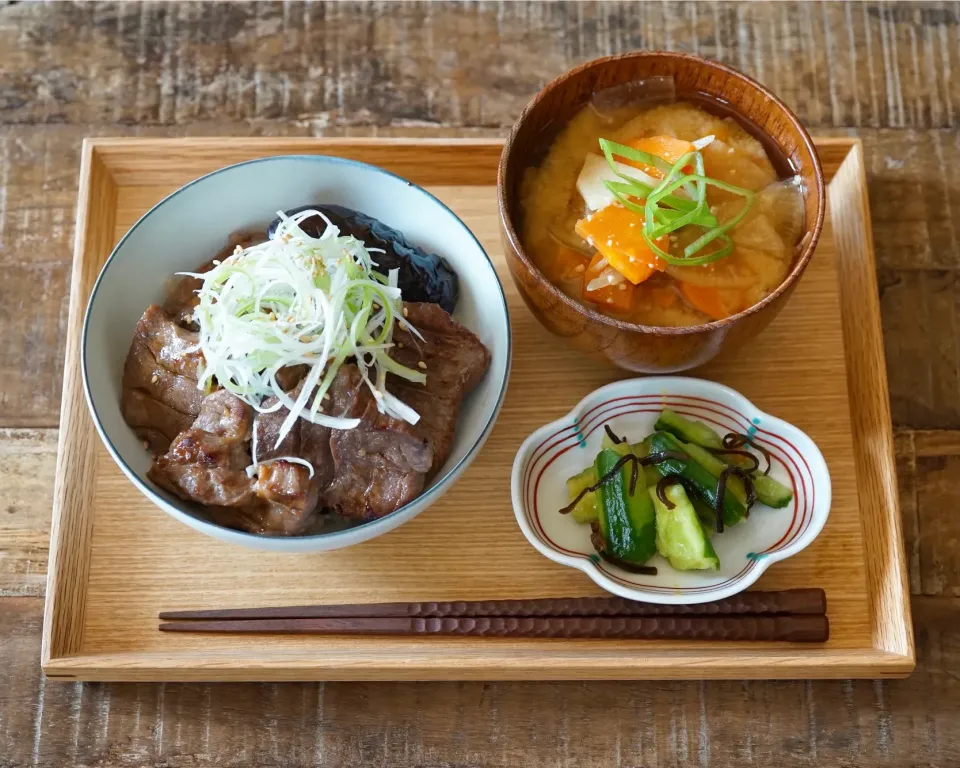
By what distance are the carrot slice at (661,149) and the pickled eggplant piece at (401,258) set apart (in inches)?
20.1

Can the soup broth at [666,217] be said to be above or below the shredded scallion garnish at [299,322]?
above

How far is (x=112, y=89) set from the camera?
287 cm

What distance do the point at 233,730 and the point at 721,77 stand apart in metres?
1.92

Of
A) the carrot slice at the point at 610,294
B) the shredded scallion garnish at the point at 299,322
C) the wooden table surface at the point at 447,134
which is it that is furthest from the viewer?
the wooden table surface at the point at 447,134

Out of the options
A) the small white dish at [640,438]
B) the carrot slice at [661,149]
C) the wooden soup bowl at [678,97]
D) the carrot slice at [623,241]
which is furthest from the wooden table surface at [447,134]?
the carrot slice at [623,241]

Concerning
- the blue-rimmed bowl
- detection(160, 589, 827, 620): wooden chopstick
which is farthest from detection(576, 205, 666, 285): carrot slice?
detection(160, 589, 827, 620): wooden chopstick

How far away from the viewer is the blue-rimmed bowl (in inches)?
83.1

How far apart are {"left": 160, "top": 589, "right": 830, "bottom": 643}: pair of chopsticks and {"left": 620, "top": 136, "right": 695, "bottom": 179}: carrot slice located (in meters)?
0.99

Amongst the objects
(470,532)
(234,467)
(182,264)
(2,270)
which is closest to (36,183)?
(2,270)

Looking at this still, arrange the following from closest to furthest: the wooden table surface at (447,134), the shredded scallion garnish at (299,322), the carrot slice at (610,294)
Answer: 1. the shredded scallion garnish at (299,322)
2. the carrot slice at (610,294)
3. the wooden table surface at (447,134)

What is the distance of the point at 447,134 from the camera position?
2846 millimetres

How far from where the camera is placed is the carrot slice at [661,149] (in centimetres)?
216

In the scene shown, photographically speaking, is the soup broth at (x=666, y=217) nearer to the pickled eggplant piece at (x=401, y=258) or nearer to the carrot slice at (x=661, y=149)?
the carrot slice at (x=661, y=149)

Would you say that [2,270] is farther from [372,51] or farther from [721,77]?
[721,77]
